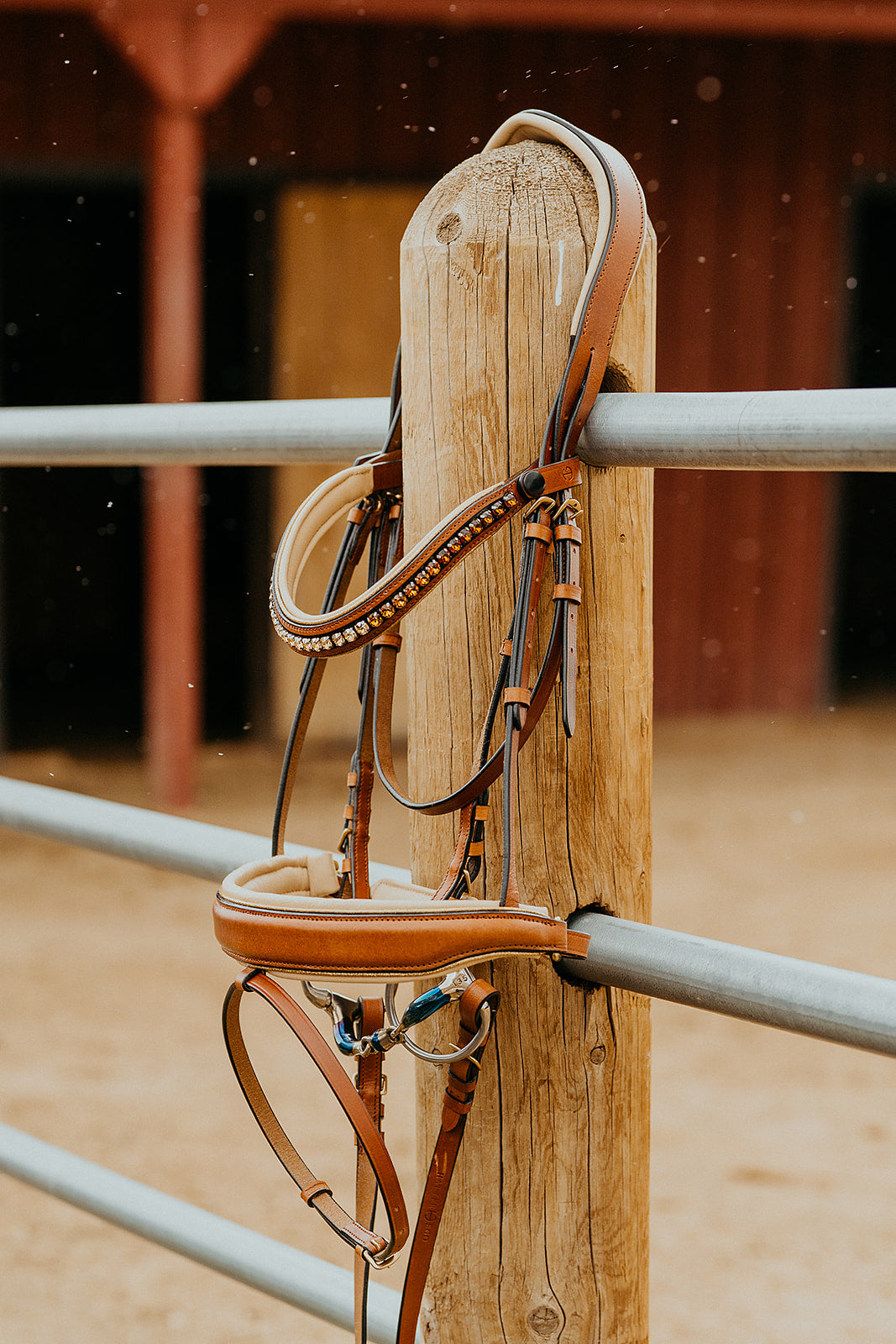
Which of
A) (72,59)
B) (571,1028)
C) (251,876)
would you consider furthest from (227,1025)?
(72,59)

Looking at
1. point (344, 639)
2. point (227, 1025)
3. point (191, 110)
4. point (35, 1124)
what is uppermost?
point (191, 110)

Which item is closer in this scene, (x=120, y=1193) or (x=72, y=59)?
(x=120, y=1193)

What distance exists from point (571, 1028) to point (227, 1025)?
0.22 metres

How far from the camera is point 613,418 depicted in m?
0.93

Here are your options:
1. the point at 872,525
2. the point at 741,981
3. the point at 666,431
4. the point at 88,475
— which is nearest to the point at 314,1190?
the point at 741,981

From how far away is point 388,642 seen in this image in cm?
105

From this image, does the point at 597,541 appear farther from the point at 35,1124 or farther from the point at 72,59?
the point at 72,59

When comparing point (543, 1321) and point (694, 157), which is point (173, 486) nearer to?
point (694, 157)

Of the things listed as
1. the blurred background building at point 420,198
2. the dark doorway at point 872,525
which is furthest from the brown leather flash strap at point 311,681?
the dark doorway at point 872,525

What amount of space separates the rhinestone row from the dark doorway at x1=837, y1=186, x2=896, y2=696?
25.3 feet

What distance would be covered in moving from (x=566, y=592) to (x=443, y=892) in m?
0.20

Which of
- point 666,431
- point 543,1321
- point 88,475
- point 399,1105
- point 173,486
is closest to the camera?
point 666,431

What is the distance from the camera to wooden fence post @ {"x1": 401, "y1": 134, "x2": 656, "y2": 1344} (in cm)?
96

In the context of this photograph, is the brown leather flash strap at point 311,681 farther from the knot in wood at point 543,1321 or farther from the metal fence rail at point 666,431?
the knot in wood at point 543,1321
